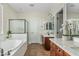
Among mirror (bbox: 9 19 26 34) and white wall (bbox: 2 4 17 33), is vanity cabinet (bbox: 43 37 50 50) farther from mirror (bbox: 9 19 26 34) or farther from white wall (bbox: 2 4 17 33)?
white wall (bbox: 2 4 17 33)

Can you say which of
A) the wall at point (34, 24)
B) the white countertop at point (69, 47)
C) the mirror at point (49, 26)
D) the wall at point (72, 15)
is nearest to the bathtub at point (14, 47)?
the wall at point (34, 24)

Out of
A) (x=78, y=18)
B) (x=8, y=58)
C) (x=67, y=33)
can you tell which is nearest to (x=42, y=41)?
(x=67, y=33)

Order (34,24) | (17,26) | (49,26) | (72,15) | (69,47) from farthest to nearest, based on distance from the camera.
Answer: (49,26) → (17,26) → (34,24) → (72,15) → (69,47)

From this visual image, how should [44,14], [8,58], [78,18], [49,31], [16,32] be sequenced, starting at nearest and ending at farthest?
[8,58] < [78,18] < [44,14] < [16,32] < [49,31]

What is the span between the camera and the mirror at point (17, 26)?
18.9ft

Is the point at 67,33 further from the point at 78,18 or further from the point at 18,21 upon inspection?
the point at 18,21

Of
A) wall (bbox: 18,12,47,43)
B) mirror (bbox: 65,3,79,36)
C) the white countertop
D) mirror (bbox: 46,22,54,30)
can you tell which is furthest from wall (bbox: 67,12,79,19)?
mirror (bbox: 46,22,54,30)

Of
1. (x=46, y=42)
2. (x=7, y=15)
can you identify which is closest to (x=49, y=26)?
(x=46, y=42)

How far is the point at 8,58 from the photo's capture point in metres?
1.25

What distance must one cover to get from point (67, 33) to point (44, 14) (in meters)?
2.15

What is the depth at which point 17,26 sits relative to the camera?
235 inches

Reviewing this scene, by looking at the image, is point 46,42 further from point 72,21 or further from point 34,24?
point 72,21

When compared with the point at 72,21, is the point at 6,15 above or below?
above

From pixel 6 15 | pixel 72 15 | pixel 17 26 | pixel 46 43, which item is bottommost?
pixel 46 43
